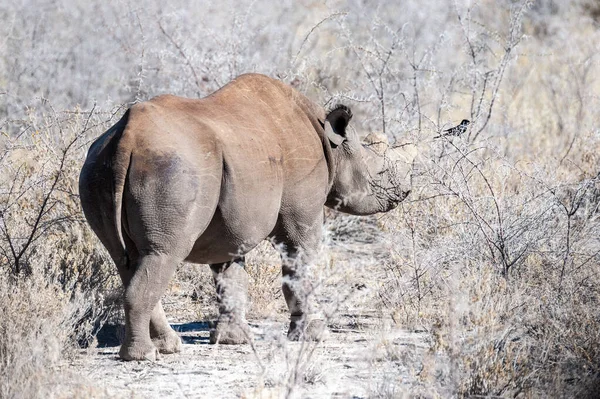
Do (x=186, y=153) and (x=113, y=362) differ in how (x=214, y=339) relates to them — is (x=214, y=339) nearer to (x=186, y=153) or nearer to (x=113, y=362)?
(x=113, y=362)

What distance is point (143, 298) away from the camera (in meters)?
6.10

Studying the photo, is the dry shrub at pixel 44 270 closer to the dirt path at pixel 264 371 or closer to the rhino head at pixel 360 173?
the dirt path at pixel 264 371

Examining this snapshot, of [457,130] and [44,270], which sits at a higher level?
[457,130]

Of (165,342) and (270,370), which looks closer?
(270,370)

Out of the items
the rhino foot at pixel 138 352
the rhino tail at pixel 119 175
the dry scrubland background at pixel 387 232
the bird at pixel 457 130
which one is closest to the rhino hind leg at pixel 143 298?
the rhino foot at pixel 138 352

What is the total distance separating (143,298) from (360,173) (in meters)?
2.37

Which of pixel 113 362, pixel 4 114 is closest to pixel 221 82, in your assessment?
pixel 4 114

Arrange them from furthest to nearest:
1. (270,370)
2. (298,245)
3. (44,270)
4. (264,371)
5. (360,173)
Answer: (360,173), (44,270), (298,245), (270,370), (264,371)

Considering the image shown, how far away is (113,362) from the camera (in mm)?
6355

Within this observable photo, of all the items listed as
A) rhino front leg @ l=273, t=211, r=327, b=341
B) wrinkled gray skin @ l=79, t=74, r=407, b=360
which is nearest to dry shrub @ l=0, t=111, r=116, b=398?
wrinkled gray skin @ l=79, t=74, r=407, b=360

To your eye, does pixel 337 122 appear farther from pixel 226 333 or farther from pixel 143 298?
pixel 143 298

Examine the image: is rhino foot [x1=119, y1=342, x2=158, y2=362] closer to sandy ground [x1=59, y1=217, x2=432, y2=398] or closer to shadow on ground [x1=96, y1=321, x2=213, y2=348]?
sandy ground [x1=59, y1=217, x2=432, y2=398]

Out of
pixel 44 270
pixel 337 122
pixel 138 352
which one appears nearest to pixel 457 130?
pixel 337 122

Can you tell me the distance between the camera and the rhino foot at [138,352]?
20.5ft
